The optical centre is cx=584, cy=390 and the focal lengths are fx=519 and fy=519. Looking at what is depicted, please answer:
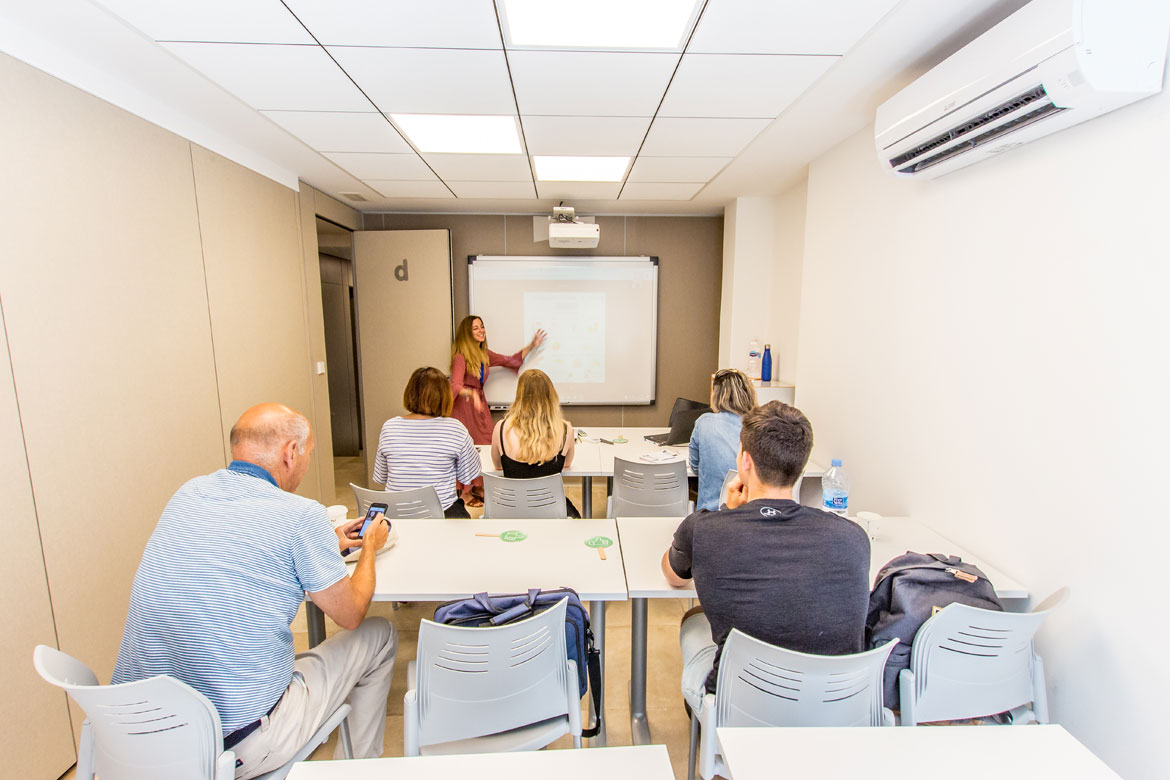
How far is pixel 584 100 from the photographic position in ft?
7.96

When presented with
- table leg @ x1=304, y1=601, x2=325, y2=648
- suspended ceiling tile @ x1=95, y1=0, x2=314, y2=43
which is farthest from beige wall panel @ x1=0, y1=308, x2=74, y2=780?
suspended ceiling tile @ x1=95, y1=0, x2=314, y2=43

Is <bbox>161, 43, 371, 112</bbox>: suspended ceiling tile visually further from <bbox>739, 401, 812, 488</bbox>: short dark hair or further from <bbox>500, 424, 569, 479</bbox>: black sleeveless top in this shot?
<bbox>739, 401, 812, 488</bbox>: short dark hair

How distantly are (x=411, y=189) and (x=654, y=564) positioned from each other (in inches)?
143

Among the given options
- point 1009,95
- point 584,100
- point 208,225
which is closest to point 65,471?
point 208,225

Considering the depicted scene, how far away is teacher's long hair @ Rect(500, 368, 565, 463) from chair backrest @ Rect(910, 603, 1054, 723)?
1874 millimetres

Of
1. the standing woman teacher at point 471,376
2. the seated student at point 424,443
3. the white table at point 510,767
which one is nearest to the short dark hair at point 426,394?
the seated student at point 424,443

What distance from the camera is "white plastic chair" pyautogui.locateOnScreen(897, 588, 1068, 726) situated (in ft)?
4.74

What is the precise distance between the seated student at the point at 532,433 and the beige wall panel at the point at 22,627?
6.08 ft

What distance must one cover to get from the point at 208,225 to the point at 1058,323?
12.7 ft

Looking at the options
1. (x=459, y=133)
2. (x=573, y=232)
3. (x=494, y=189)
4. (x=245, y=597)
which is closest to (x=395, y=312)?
(x=494, y=189)

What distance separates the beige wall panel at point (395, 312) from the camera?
492 cm

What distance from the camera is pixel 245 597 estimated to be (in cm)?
140

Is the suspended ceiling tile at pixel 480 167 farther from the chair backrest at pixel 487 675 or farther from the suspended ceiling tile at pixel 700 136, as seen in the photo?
the chair backrest at pixel 487 675

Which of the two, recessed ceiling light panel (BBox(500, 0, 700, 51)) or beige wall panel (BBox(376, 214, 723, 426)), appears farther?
beige wall panel (BBox(376, 214, 723, 426))
